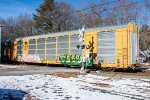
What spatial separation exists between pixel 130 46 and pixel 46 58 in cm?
1155

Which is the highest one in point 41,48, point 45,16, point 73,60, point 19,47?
point 45,16

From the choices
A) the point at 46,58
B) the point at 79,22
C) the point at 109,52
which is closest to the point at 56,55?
the point at 46,58

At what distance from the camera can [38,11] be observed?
76.8 metres

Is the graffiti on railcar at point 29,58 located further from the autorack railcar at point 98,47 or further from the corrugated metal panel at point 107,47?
the corrugated metal panel at point 107,47

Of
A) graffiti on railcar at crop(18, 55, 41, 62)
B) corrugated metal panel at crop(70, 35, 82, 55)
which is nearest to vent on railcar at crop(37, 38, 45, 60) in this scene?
graffiti on railcar at crop(18, 55, 41, 62)

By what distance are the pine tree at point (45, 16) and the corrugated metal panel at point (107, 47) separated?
45010 millimetres

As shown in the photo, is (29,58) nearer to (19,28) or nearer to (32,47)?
(32,47)

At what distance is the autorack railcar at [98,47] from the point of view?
22078mm

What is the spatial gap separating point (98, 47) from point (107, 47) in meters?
1.09

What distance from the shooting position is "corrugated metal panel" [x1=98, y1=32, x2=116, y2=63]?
22594mm

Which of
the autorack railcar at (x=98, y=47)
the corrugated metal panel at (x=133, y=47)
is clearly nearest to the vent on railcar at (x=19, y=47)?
the autorack railcar at (x=98, y=47)

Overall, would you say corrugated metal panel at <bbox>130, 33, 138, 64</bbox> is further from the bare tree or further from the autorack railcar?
the bare tree

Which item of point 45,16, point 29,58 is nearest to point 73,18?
point 45,16

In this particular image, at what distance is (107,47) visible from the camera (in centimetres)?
2297
